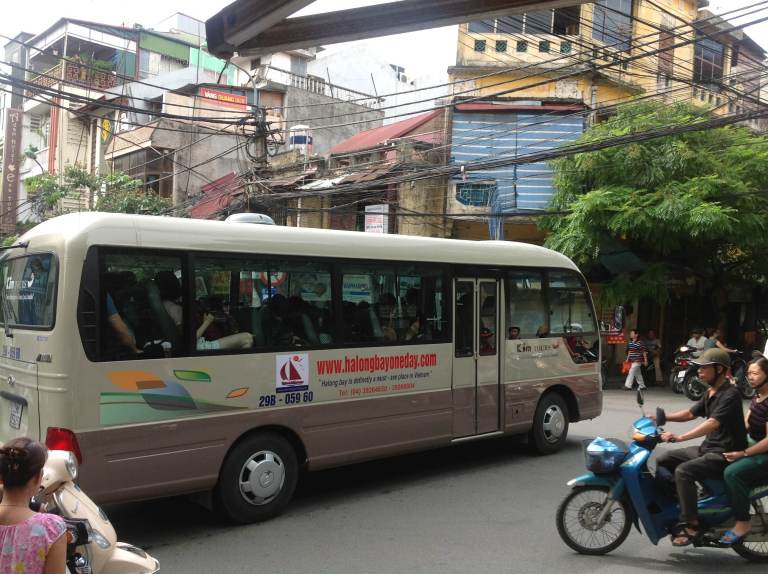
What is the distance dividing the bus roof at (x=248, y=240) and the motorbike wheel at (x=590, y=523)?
9.70 ft

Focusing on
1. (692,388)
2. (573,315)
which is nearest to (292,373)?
(573,315)

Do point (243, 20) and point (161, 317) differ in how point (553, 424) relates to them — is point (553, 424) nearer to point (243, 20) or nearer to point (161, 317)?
point (161, 317)

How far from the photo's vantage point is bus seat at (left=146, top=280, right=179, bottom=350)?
555cm

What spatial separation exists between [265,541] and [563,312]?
16.1ft

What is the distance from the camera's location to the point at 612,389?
55.2 feet

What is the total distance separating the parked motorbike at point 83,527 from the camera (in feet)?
9.78

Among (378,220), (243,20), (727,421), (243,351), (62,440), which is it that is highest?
(378,220)

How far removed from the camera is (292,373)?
6262 mm

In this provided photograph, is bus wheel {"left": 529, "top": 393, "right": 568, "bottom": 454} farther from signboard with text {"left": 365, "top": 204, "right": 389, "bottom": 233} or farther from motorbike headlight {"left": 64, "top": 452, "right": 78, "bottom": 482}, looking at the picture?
signboard with text {"left": 365, "top": 204, "right": 389, "bottom": 233}

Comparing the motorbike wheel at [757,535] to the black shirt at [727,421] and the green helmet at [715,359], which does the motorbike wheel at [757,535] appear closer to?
the black shirt at [727,421]

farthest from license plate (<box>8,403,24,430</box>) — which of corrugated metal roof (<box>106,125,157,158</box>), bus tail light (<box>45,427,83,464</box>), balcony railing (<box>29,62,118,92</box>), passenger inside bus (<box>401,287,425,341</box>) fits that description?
balcony railing (<box>29,62,118,92</box>)

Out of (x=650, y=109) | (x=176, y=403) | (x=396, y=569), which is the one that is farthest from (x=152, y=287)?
(x=650, y=109)

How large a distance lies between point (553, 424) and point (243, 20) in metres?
6.98

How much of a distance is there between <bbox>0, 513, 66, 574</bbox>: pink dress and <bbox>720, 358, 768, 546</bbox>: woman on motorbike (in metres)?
4.17
